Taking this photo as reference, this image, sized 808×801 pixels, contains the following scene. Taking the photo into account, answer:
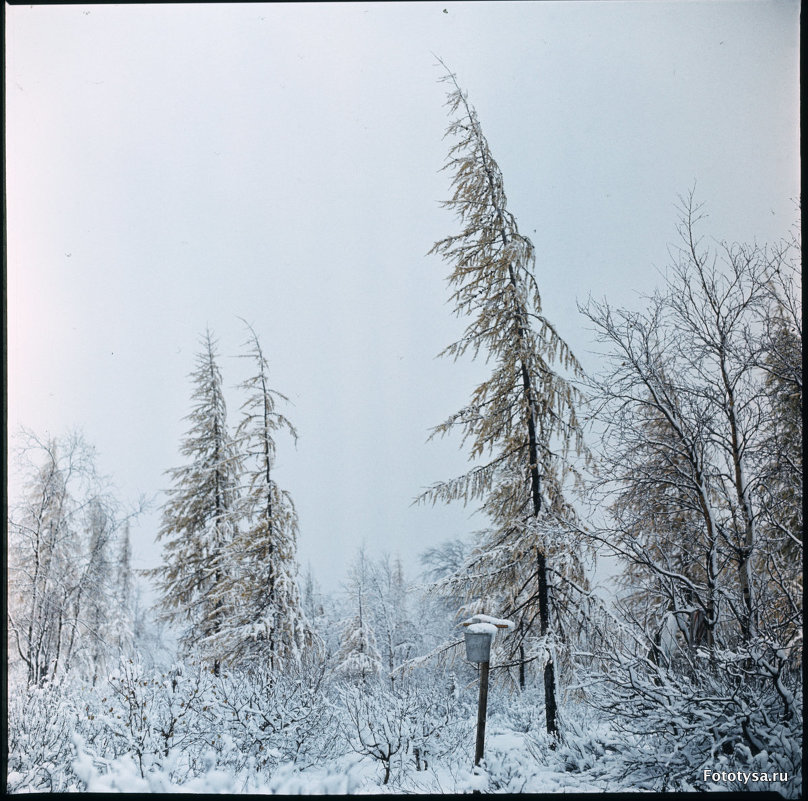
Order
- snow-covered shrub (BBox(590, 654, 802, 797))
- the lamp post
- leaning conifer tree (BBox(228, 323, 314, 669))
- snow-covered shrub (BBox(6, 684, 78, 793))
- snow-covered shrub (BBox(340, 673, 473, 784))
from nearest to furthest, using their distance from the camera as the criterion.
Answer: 1. snow-covered shrub (BBox(590, 654, 802, 797))
2. the lamp post
3. snow-covered shrub (BBox(340, 673, 473, 784))
4. snow-covered shrub (BBox(6, 684, 78, 793))
5. leaning conifer tree (BBox(228, 323, 314, 669))

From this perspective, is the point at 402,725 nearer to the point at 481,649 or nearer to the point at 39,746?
the point at 481,649

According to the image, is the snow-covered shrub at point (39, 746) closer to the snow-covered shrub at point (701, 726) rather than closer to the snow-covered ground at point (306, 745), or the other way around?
the snow-covered ground at point (306, 745)

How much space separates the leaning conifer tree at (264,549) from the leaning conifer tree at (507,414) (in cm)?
162

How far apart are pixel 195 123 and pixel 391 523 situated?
4.23 metres

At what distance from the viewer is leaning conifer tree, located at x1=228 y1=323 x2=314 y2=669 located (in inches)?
252

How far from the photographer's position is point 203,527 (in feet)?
24.0

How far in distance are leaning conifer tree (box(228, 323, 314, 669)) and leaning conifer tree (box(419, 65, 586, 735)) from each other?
1621 mm

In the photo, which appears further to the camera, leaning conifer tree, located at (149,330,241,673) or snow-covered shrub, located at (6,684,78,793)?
leaning conifer tree, located at (149,330,241,673)

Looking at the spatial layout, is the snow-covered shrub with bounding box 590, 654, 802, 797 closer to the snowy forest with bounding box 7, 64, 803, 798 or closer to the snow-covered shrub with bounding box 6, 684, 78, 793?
the snowy forest with bounding box 7, 64, 803, 798

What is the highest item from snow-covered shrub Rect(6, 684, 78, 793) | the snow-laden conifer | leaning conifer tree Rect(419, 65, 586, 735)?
leaning conifer tree Rect(419, 65, 586, 735)

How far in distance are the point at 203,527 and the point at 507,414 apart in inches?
145

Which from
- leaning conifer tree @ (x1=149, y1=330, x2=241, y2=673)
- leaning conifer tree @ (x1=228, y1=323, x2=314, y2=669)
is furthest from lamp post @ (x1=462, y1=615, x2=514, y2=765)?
leaning conifer tree @ (x1=149, y1=330, x2=241, y2=673)

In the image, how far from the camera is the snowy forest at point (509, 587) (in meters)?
5.24

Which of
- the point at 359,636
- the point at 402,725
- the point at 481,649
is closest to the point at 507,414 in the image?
the point at 481,649
